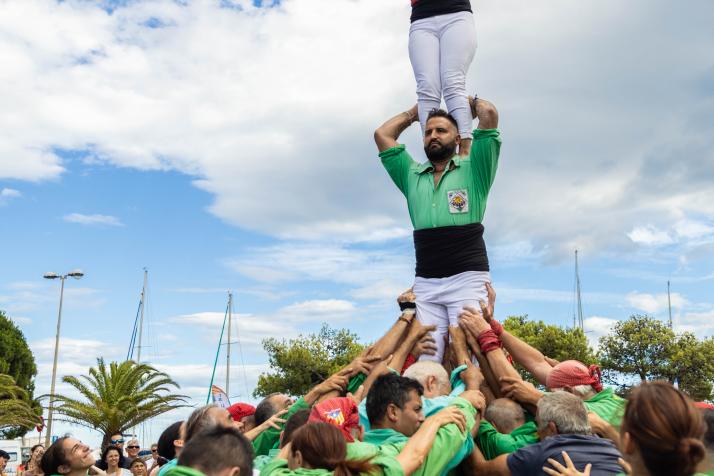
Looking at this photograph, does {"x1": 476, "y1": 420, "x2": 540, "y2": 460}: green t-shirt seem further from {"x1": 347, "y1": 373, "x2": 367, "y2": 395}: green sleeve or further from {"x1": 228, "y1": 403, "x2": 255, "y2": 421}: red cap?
{"x1": 228, "y1": 403, "x2": 255, "y2": 421}: red cap

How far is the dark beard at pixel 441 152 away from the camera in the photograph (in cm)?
645

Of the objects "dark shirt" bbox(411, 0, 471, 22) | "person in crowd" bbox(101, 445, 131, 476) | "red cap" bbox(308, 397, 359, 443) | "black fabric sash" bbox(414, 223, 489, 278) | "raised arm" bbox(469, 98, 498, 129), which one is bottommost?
"person in crowd" bbox(101, 445, 131, 476)

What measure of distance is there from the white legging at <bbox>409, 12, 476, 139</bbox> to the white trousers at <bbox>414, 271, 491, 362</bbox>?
1.25 metres

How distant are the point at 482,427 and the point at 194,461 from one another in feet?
7.84

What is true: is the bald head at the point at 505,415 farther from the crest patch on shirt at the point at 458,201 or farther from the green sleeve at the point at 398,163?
the green sleeve at the point at 398,163

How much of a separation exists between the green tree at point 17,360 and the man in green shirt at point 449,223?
40066 millimetres

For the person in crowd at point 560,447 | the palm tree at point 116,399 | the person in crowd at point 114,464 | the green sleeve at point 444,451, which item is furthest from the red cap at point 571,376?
the palm tree at point 116,399

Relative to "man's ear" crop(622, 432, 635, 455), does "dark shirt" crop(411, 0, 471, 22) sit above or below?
above

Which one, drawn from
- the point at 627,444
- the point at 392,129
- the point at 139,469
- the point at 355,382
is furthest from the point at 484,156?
the point at 139,469

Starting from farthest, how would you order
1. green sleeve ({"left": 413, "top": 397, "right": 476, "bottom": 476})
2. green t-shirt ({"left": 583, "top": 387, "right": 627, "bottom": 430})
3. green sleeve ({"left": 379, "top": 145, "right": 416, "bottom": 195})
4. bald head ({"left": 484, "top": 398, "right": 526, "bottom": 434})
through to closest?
green sleeve ({"left": 379, "top": 145, "right": 416, "bottom": 195})
bald head ({"left": 484, "top": 398, "right": 526, "bottom": 434})
green t-shirt ({"left": 583, "top": 387, "right": 627, "bottom": 430})
green sleeve ({"left": 413, "top": 397, "right": 476, "bottom": 476})

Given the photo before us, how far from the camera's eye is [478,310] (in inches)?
247

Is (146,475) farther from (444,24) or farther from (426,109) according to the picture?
(444,24)

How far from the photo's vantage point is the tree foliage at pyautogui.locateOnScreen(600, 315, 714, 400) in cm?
3797

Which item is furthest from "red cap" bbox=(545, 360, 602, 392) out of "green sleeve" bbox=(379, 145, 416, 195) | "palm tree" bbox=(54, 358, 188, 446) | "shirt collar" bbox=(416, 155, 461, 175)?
"palm tree" bbox=(54, 358, 188, 446)
